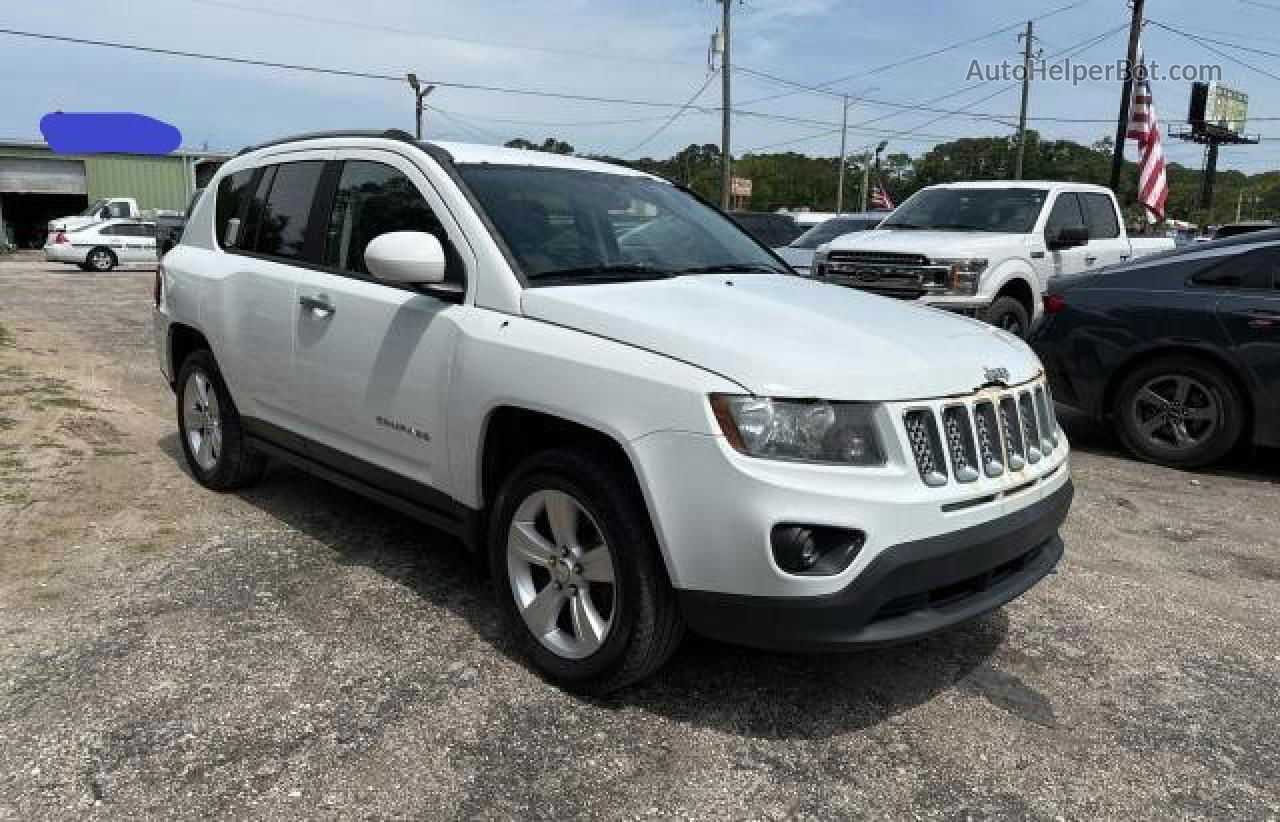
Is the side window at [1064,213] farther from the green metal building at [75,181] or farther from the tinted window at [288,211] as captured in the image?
the green metal building at [75,181]

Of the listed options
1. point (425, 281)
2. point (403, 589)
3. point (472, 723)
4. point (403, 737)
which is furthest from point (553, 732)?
point (425, 281)

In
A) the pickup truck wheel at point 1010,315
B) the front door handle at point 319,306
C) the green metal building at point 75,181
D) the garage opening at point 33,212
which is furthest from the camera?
the garage opening at point 33,212

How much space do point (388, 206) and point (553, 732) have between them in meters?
2.20

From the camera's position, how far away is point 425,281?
11.3 ft

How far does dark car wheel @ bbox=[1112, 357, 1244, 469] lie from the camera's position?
6242 millimetres

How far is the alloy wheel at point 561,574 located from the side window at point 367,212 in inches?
44.4

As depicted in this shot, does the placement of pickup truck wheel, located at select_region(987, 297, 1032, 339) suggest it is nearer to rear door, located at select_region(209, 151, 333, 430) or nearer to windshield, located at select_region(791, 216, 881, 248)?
windshield, located at select_region(791, 216, 881, 248)

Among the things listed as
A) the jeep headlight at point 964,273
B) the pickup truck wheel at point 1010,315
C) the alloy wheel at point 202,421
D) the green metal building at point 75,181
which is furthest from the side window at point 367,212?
the green metal building at point 75,181

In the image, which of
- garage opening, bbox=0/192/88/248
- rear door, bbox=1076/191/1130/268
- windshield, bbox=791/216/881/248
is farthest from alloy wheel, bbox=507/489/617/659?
garage opening, bbox=0/192/88/248

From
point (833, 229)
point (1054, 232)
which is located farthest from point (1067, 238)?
point (833, 229)

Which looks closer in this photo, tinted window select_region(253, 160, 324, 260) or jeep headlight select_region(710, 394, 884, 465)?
jeep headlight select_region(710, 394, 884, 465)

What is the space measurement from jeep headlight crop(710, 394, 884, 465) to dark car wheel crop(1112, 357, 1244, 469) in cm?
459

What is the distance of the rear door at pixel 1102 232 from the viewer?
10.1 metres

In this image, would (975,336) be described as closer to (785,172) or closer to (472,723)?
(472,723)
